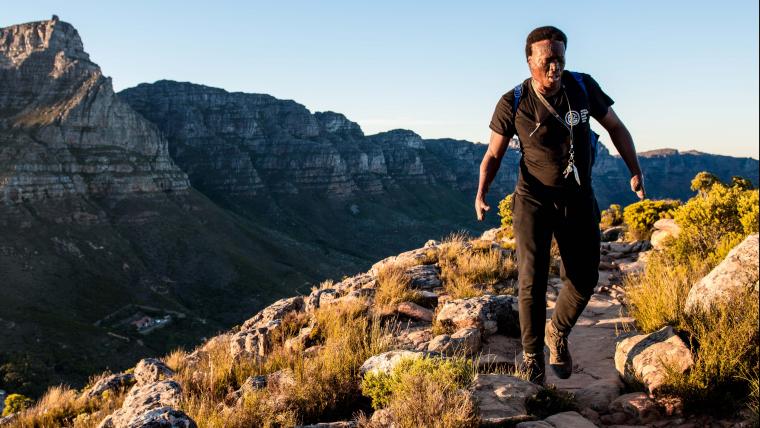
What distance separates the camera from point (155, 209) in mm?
89375

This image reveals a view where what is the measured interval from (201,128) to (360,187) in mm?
48423

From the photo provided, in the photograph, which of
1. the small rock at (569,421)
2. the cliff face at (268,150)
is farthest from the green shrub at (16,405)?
the cliff face at (268,150)

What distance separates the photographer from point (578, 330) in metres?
5.77

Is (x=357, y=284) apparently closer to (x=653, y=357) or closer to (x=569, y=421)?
(x=653, y=357)

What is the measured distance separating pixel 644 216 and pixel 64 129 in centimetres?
9753

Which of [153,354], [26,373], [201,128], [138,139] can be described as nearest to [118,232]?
[138,139]

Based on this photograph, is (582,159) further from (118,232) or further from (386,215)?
(386,215)

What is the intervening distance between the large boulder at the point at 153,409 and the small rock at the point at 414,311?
2669mm

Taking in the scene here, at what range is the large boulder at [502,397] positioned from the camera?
10.3ft

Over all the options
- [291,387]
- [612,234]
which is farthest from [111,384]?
[612,234]

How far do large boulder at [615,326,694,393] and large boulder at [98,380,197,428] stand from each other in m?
3.09

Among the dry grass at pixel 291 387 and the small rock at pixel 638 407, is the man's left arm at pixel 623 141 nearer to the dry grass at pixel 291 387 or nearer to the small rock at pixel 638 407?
the small rock at pixel 638 407

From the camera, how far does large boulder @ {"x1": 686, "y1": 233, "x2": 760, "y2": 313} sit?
4316 mm

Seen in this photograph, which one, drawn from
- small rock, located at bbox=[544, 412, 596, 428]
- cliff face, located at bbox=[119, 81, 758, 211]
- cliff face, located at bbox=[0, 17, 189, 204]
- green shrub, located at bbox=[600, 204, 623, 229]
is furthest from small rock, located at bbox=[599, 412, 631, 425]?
cliff face, located at bbox=[119, 81, 758, 211]
